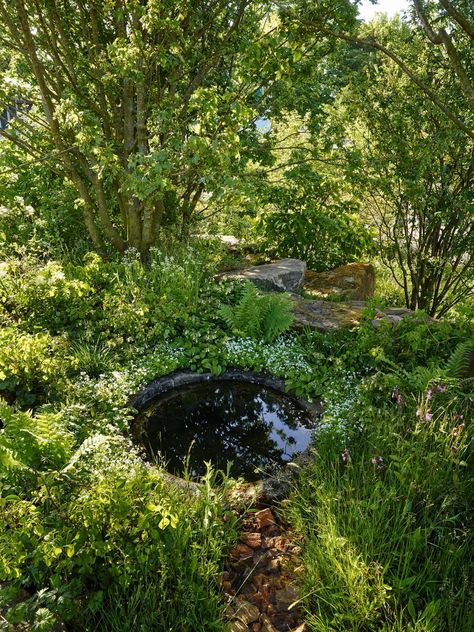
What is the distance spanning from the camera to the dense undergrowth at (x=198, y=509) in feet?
7.48

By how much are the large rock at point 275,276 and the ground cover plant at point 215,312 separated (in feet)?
1.70

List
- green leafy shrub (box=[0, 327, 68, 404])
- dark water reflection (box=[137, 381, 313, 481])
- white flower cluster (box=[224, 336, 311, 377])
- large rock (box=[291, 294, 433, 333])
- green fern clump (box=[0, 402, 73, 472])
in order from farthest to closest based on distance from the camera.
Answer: large rock (box=[291, 294, 433, 333]) → white flower cluster (box=[224, 336, 311, 377]) → dark water reflection (box=[137, 381, 313, 481]) → green leafy shrub (box=[0, 327, 68, 404]) → green fern clump (box=[0, 402, 73, 472])

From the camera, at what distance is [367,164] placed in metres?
6.09

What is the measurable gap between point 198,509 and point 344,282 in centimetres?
510

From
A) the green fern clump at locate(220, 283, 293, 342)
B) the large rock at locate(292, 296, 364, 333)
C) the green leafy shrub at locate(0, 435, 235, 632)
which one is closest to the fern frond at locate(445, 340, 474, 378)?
the large rock at locate(292, 296, 364, 333)

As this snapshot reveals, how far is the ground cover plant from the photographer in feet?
7.82

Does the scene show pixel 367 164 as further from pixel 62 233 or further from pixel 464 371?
pixel 62 233

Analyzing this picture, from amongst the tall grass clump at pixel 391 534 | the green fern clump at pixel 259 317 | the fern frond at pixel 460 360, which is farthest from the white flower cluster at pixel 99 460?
the fern frond at pixel 460 360

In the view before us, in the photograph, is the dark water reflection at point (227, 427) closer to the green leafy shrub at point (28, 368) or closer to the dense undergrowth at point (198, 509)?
the dense undergrowth at point (198, 509)

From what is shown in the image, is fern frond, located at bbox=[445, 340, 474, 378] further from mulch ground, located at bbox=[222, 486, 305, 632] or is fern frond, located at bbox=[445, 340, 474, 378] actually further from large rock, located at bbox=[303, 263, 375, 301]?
large rock, located at bbox=[303, 263, 375, 301]

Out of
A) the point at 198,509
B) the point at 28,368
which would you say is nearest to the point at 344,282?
the point at 28,368

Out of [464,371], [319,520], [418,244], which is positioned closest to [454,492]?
[319,520]

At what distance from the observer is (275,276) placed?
641 centimetres

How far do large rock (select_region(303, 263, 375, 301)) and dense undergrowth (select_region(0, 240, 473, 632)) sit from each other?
259 cm
